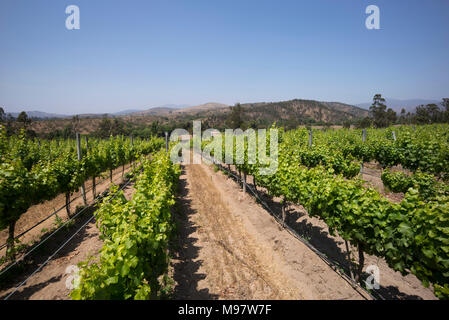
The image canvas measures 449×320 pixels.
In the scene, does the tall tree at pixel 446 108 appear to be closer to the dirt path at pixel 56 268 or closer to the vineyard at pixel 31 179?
the vineyard at pixel 31 179

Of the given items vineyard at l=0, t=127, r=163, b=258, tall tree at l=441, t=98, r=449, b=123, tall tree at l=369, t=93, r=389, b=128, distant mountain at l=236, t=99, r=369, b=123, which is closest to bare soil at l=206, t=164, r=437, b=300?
vineyard at l=0, t=127, r=163, b=258

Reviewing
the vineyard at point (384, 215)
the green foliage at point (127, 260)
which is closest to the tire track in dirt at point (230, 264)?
the green foliage at point (127, 260)

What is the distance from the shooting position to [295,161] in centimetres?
658

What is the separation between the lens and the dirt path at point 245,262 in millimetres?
4371

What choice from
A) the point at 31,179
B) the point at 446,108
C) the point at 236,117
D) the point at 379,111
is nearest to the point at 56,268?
the point at 31,179

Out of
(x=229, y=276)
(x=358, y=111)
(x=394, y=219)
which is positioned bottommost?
(x=229, y=276)

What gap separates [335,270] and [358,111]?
160 m

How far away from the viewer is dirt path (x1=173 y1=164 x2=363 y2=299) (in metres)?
4.37

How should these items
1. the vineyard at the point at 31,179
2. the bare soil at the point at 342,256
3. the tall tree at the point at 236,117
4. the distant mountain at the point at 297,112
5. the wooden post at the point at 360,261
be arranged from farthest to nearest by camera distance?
the distant mountain at the point at 297,112, the tall tree at the point at 236,117, the vineyard at the point at 31,179, the bare soil at the point at 342,256, the wooden post at the point at 360,261

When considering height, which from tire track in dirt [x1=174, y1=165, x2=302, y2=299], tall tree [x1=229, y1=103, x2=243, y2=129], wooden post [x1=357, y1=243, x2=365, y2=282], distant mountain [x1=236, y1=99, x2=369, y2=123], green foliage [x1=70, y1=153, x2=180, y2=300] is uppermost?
distant mountain [x1=236, y1=99, x2=369, y2=123]

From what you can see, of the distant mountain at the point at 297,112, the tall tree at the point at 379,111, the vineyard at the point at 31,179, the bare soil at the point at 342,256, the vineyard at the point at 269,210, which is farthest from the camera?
the distant mountain at the point at 297,112

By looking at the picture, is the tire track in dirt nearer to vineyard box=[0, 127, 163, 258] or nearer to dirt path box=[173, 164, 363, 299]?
dirt path box=[173, 164, 363, 299]
